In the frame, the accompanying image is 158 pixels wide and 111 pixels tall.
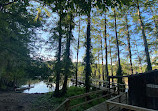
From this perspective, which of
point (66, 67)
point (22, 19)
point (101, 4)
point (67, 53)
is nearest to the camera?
point (101, 4)

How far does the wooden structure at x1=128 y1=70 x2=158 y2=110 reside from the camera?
501 centimetres

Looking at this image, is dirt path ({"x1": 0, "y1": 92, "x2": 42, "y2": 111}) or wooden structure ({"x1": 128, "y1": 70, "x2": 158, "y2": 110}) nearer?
wooden structure ({"x1": 128, "y1": 70, "x2": 158, "y2": 110})

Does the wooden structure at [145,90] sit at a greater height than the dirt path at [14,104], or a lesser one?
greater

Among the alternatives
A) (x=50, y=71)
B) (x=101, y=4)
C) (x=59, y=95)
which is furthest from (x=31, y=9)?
(x=59, y=95)

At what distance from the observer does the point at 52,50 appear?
10.3 meters

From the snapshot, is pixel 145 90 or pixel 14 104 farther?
pixel 14 104

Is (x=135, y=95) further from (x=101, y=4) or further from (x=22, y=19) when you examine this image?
(x=22, y=19)

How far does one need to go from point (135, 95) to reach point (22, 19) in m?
10.9

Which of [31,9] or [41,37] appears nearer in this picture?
[31,9]

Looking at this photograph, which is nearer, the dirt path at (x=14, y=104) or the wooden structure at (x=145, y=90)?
the wooden structure at (x=145, y=90)

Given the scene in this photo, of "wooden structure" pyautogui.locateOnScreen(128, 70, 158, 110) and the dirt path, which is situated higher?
"wooden structure" pyautogui.locateOnScreen(128, 70, 158, 110)

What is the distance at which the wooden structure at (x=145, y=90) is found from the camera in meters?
5.01

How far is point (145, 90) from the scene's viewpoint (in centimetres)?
529

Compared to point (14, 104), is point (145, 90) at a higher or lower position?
higher
